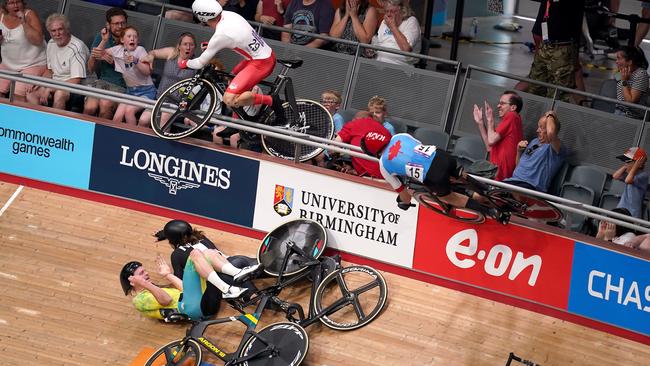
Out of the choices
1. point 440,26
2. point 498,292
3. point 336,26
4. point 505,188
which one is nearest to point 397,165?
point 505,188

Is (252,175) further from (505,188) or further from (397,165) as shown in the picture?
(505,188)

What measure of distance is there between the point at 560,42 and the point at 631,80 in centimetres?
95

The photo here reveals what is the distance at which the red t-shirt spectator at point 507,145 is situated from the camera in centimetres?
1226

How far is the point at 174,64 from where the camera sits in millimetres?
13102

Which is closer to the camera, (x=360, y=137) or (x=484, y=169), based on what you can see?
(x=484, y=169)

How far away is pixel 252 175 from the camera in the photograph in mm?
12156

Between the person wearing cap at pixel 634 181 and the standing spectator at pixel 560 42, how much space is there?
1868 millimetres

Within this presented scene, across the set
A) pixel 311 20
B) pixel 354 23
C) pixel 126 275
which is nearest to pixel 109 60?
pixel 311 20

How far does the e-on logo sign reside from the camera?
12312 mm

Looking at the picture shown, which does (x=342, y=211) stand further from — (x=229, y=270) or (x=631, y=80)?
(x=631, y=80)

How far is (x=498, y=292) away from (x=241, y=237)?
2904mm

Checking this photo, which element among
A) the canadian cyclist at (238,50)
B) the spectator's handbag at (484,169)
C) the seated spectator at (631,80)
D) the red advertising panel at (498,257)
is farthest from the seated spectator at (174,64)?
the seated spectator at (631,80)

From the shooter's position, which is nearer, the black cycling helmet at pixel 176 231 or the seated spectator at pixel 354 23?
the black cycling helmet at pixel 176 231

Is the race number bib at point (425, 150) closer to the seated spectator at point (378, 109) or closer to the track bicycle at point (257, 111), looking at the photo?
the track bicycle at point (257, 111)
